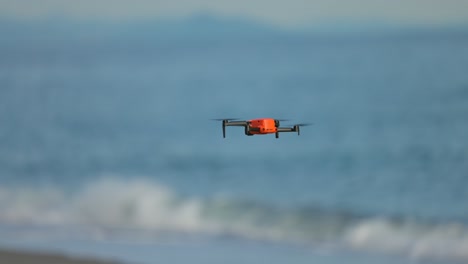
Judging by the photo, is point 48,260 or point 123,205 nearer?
point 48,260

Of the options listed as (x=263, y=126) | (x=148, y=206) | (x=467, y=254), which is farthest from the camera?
(x=148, y=206)

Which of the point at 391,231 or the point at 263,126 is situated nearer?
the point at 263,126

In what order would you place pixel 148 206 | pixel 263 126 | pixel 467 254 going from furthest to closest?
1. pixel 148 206
2. pixel 467 254
3. pixel 263 126

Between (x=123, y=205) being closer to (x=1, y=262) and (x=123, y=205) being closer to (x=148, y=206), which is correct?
(x=148, y=206)

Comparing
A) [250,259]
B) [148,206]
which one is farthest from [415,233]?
[148,206]

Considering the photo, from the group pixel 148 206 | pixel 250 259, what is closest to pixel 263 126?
pixel 250 259

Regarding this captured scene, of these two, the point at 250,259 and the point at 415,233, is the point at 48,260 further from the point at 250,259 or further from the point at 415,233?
the point at 415,233
